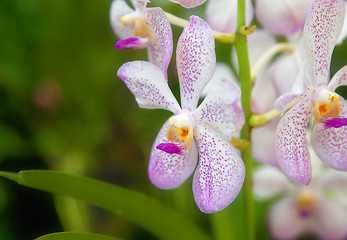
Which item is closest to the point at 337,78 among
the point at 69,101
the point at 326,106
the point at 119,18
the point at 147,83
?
the point at 326,106

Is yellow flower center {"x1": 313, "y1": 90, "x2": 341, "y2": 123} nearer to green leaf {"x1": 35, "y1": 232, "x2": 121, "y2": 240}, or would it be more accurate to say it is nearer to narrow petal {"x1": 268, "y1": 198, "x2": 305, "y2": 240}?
green leaf {"x1": 35, "y1": 232, "x2": 121, "y2": 240}

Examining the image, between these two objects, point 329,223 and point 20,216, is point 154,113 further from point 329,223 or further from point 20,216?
point 329,223

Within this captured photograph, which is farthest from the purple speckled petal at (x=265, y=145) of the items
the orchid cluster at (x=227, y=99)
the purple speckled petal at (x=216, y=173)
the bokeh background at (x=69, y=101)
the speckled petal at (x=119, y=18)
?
the bokeh background at (x=69, y=101)

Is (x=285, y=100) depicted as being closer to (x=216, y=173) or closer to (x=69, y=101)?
(x=216, y=173)

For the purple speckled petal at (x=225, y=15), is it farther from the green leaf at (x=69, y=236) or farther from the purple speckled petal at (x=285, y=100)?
the green leaf at (x=69, y=236)

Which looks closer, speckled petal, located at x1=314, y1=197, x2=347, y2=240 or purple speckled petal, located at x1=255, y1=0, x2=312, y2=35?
purple speckled petal, located at x1=255, y1=0, x2=312, y2=35

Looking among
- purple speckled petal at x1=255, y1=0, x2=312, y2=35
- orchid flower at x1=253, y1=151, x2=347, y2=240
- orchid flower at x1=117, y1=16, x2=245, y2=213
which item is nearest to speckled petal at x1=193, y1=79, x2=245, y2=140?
orchid flower at x1=117, y1=16, x2=245, y2=213
